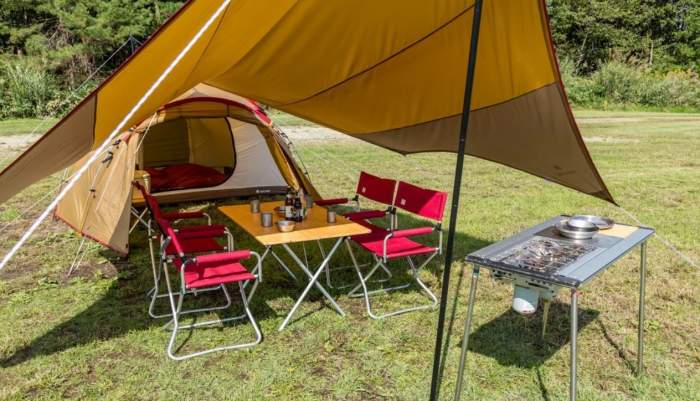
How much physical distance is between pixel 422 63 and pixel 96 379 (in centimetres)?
265

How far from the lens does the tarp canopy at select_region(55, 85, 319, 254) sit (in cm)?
459

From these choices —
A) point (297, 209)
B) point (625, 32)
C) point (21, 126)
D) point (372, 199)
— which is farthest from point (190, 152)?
point (625, 32)

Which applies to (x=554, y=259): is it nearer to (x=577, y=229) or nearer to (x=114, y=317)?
(x=577, y=229)

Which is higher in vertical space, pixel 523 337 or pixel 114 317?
pixel 523 337

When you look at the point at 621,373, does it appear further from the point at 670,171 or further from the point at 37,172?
the point at 670,171

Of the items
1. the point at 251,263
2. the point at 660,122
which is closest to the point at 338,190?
the point at 251,263

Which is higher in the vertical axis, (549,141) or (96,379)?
(549,141)

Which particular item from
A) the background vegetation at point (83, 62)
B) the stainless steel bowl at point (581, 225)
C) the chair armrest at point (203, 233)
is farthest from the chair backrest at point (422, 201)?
the background vegetation at point (83, 62)

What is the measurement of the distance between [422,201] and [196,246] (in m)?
1.66

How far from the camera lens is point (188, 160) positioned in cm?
768

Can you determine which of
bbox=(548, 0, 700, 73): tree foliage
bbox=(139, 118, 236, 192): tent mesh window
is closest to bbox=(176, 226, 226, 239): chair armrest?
bbox=(139, 118, 236, 192): tent mesh window

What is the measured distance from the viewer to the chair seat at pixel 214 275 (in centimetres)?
308

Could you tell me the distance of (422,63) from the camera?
3.64 meters

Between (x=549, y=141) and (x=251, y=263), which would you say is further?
(x=251, y=263)
